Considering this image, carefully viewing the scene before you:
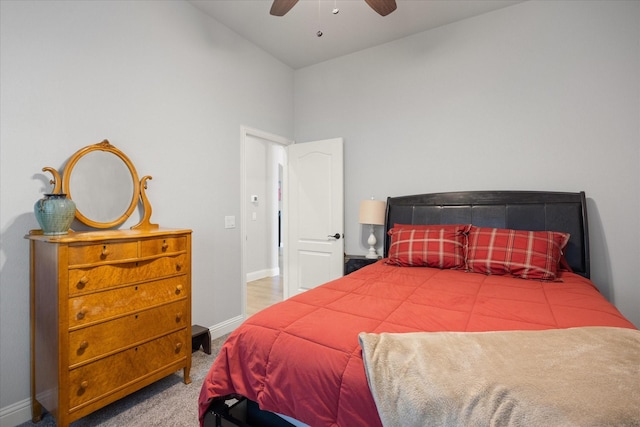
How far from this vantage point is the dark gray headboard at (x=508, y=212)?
2398mm

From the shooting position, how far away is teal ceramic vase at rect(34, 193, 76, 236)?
164cm

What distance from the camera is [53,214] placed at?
1650mm

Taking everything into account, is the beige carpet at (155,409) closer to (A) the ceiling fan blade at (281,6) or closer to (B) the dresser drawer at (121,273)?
(B) the dresser drawer at (121,273)

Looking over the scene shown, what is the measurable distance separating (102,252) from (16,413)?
1.06 m

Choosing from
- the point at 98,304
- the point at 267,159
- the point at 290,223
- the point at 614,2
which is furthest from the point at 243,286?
the point at 614,2

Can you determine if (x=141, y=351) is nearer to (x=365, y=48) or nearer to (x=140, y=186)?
(x=140, y=186)

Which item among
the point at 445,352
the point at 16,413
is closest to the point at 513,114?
the point at 445,352

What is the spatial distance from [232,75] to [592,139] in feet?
10.6

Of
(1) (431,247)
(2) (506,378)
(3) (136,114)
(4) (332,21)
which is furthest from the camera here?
(4) (332,21)

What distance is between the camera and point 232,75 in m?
3.09

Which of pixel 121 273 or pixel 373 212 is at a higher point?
pixel 373 212

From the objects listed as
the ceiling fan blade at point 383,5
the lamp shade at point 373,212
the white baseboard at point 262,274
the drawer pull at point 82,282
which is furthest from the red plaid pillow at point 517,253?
the white baseboard at point 262,274

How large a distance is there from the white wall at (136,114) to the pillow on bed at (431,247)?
64.5 inches

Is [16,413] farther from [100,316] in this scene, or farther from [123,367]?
[100,316]
